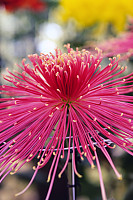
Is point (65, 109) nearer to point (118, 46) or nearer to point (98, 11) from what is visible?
point (118, 46)

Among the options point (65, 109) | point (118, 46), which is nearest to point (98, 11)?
point (118, 46)

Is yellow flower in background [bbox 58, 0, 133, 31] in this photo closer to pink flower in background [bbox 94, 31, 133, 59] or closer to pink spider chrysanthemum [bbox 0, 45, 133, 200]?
pink flower in background [bbox 94, 31, 133, 59]

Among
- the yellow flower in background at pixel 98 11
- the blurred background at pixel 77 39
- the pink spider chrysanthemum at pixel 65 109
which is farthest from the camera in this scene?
the yellow flower in background at pixel 98 11

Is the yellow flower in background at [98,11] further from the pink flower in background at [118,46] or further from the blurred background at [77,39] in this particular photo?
the pink flower in background at [118,46]

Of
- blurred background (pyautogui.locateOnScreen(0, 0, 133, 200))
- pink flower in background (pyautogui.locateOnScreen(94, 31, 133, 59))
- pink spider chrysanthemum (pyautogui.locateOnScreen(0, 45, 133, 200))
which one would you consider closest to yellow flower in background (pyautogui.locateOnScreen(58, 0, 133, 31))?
blurred background (pyautogui.locateOnScreen(0, 0, 133, 200))

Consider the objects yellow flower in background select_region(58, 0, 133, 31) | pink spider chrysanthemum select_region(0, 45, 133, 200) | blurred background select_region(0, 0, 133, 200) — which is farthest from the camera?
yellow flower in background select_region(58, 0, 133, 31)

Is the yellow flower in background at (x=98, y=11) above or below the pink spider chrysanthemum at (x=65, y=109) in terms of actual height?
above

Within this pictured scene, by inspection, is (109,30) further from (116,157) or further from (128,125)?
(128,125)

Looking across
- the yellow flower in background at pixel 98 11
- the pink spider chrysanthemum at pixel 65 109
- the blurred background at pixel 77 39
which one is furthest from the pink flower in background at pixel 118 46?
the yellow flower in background at pixel 98 11
